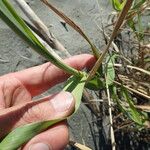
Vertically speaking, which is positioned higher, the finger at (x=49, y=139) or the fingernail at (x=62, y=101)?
the fingernail at (x=62, y=101)

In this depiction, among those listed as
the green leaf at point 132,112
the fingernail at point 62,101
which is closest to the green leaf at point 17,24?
the fingernail at point 62,101

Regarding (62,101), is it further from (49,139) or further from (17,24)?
(17,24)

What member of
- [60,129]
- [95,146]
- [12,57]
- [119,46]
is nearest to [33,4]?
[12,57]

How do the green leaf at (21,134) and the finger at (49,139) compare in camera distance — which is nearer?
the green leaf at (21,134)

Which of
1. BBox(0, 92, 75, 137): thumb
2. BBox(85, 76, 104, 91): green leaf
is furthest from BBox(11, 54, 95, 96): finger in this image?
BBox(0, 92, 75, 137): thumb

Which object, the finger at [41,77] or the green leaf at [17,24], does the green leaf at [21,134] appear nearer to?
the green leaf at [17,24]

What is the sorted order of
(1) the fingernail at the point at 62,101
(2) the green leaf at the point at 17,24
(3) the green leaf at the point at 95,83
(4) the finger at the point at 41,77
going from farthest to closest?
(4) the finger at the point at 41,77, (3) the green leaf at the point at 95,83, (1) the fingernail at the point at 62,101, (2) the green leaf at the point at 17,24

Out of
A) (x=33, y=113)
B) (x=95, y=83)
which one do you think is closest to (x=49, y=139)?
(x=33, y=113)
